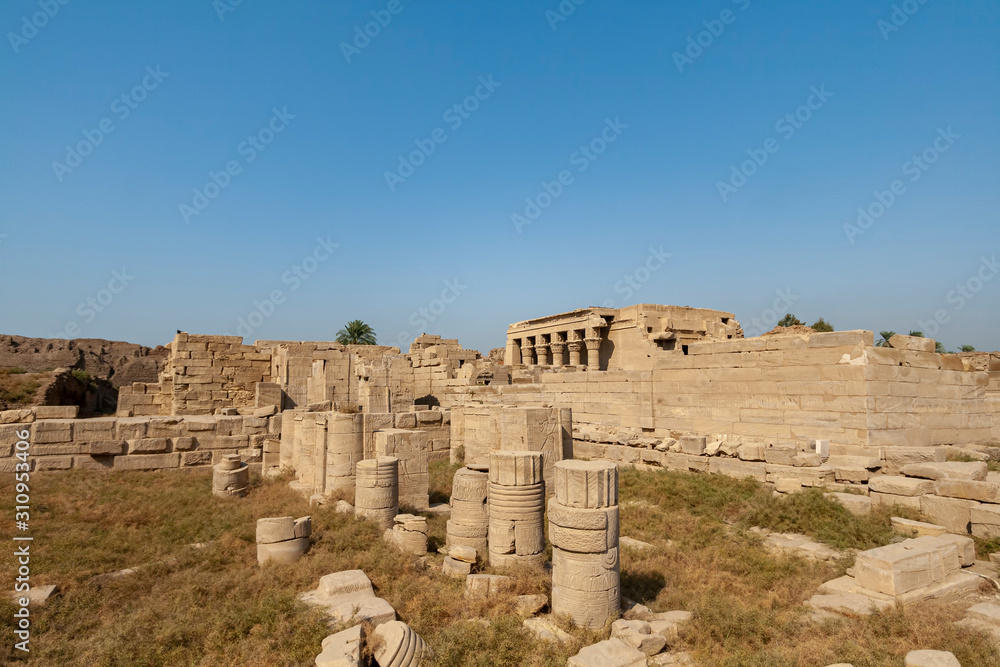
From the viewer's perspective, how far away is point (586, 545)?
489 cm

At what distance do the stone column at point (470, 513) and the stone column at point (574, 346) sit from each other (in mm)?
20136

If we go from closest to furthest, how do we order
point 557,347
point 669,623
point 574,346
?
point 669,623 < point 574,346 < point 557,347

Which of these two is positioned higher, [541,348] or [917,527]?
[541,348]

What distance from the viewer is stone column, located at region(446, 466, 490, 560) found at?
22.5 feet

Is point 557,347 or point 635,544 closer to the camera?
point 635,544

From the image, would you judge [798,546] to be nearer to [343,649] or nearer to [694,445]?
[694,445]

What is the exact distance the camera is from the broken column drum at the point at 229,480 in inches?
356

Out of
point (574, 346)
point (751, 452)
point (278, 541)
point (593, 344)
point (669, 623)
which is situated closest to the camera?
point (669, 623)

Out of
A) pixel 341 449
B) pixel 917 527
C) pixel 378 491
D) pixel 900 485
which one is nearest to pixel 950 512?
pixel 917 527

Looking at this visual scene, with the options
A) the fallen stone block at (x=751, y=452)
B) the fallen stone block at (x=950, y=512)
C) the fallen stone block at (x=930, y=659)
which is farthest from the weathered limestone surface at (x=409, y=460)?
the fallen stone block at (x=950, y=512)

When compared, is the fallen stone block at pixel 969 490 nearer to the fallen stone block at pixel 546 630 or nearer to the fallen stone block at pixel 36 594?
the fallen stone block at pixel 546 630

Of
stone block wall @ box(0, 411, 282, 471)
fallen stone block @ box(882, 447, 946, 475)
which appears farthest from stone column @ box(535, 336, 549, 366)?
fallen stone block @ box(882, 447, 946, 475)

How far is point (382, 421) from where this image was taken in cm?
1093

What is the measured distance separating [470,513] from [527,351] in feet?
84.0
